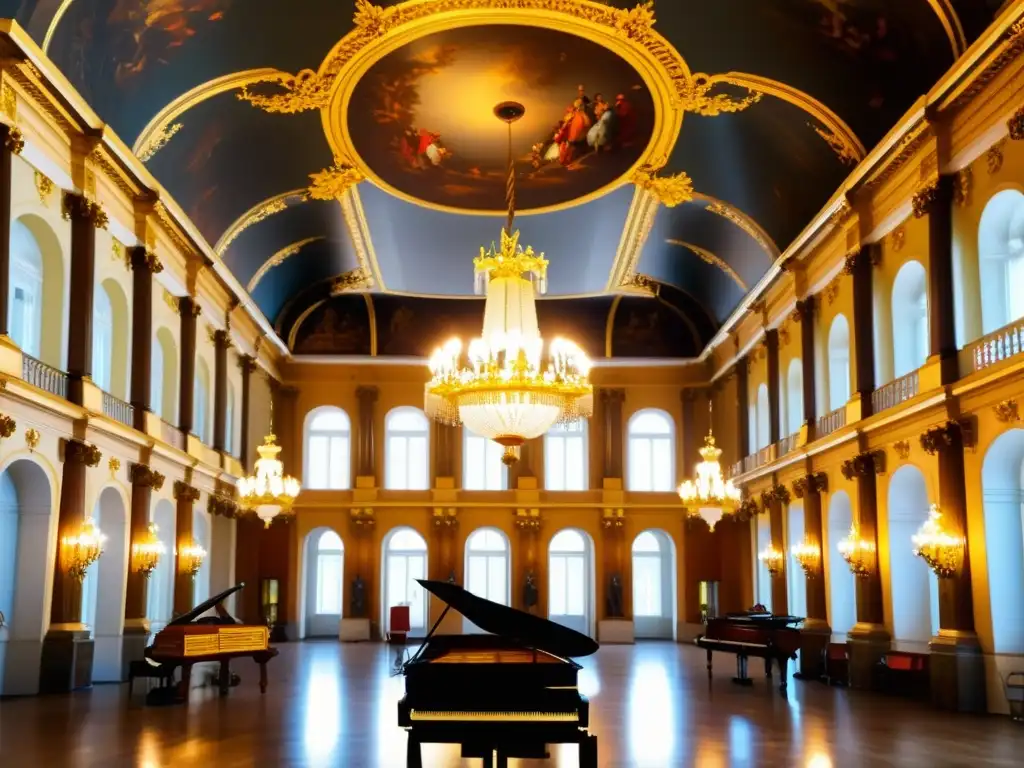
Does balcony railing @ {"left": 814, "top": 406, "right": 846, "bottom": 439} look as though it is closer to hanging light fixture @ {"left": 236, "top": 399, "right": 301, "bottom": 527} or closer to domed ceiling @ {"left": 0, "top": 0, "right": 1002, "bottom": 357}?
domed ceiling @ {"left": 0, "top": 0, "right": 1002, "bottom": 357}

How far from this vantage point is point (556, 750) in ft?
34.3

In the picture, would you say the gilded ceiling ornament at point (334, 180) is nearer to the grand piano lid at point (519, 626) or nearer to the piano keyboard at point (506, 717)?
the grand piano lid at point (519, 626)

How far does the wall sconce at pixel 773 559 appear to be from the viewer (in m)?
24.1

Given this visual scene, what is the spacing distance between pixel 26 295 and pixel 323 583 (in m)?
17.1

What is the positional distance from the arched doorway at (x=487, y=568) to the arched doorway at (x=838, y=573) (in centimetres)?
1225

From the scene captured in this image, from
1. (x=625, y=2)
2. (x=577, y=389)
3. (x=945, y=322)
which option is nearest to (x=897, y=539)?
(x=945, y=322)

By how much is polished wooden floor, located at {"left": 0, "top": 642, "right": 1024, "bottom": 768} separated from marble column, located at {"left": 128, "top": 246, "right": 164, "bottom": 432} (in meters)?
4.72

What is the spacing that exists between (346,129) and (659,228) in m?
8.13

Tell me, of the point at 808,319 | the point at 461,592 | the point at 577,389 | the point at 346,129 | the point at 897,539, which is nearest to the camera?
the point at 461,592

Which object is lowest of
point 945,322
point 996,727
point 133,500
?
point 996,727

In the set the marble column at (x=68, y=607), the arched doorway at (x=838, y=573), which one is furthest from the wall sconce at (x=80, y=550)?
the arched doorway at (x=838, y=573)

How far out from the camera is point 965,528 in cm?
1507

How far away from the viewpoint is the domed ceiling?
15.9 metres

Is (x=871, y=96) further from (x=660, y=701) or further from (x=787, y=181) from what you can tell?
(x=660, y=701)
